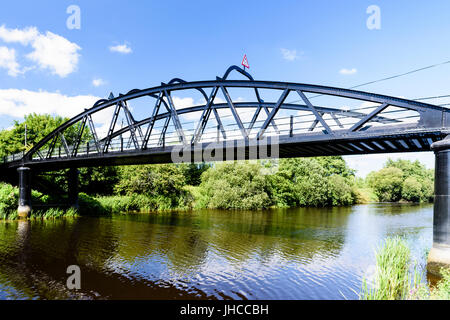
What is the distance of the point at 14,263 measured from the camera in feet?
44.8

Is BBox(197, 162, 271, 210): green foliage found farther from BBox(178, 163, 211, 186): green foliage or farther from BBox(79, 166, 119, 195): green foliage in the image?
BBox(178, 163, 211, 186): green foliage

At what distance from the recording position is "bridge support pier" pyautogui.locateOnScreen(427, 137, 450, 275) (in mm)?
11688

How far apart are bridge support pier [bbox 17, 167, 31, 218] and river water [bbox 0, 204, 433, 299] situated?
5.36 m

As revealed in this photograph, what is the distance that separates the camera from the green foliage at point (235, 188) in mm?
44438

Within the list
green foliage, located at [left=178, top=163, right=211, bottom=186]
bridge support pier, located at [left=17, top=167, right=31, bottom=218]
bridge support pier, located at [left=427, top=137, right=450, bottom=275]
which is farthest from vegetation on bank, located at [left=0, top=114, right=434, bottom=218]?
bridge support pier, located at [left=427, top=137, right=450, bottom=275]

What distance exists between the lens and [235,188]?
147 ft

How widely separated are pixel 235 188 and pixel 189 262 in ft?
101

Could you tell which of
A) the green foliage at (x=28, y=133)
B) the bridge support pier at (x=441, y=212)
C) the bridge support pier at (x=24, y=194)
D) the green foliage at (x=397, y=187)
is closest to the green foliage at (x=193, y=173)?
the green foliage at (x=28, y=133)

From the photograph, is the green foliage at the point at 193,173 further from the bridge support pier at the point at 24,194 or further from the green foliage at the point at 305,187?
the bridge support pier at the point at 24,194

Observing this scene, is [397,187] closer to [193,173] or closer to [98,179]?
[193,173]

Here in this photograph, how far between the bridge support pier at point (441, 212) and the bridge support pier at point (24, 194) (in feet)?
105
